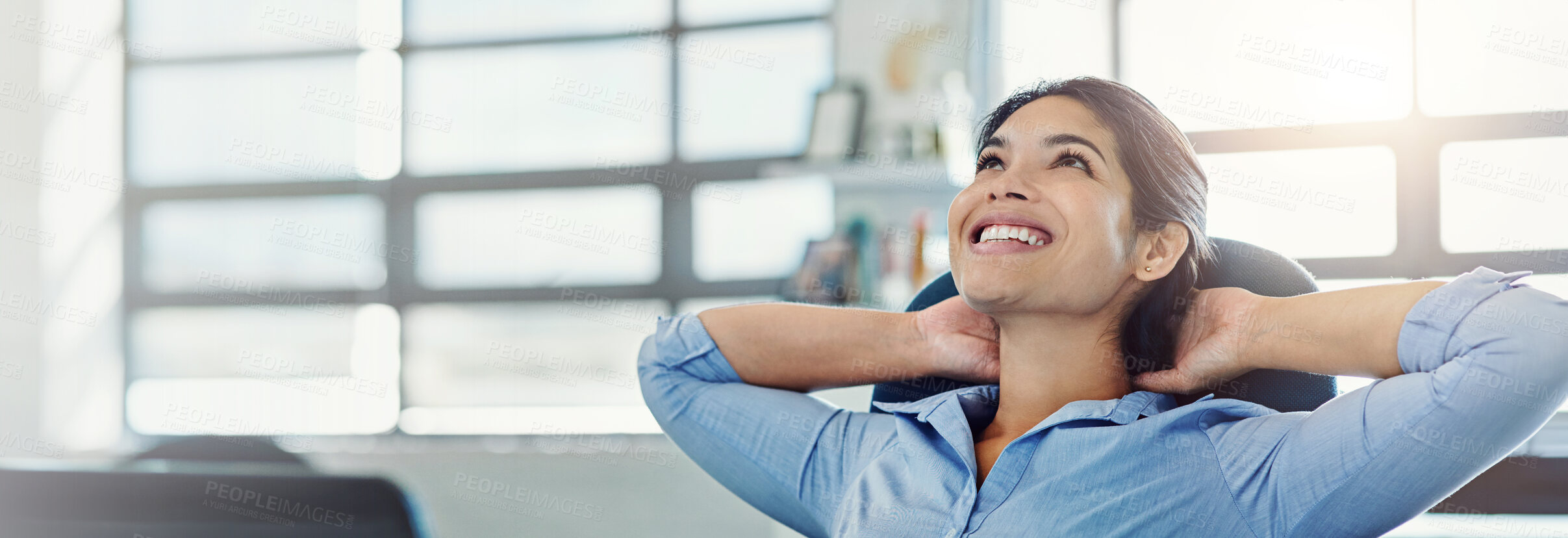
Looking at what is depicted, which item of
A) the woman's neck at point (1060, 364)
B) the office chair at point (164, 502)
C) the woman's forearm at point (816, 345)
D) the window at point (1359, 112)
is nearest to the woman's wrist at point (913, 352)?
the woman's forearm at point (816, 345)

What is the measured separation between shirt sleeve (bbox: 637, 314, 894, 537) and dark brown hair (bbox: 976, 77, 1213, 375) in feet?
1.13

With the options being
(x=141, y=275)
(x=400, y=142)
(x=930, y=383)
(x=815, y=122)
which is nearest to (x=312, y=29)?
(x=400, y=142)

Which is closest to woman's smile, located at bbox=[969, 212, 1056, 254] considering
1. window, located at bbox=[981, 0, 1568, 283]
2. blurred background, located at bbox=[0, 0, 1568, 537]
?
blurred background, located at bbox=[0, 0, 1568, 537]

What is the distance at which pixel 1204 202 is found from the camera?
3.98 ft

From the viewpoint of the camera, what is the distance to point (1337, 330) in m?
0.94

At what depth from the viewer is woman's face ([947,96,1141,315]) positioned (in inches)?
43.8

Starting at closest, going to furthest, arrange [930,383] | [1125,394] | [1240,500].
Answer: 1. [1240,500]
2. [1125,394]
3. [930,383]

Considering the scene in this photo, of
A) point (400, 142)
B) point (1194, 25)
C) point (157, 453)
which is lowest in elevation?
point (157, 453)

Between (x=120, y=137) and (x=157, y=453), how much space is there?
114 cm

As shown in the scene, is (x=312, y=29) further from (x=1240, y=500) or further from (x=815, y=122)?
(x=1240, y=500)

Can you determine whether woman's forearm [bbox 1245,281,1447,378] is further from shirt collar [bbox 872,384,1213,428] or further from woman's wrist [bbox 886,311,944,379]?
woman's wrist [bbox 886,311,944,379]

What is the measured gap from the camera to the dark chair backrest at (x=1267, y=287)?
3.76 ft

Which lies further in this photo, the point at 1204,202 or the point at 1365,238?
the point at 1365,238

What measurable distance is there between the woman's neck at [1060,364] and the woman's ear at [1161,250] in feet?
0.28
